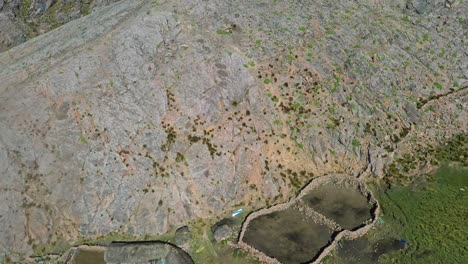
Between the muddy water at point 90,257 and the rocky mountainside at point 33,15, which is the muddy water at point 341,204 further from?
the rocky mountainside at point 33,15

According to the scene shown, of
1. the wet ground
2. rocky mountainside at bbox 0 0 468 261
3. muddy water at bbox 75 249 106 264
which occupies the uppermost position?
rocky mountainside at bbox 0 0 468 261

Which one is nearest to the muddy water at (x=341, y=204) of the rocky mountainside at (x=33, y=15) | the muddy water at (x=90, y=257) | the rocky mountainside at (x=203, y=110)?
the rocky mountainside at (x=203, y=110)

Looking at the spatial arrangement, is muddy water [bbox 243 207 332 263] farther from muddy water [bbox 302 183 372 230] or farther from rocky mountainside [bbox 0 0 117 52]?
rocky mountainside [bbox 0 0 117 52]

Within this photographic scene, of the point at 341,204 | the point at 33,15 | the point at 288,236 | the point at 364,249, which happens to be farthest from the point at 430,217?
the point at 33,15

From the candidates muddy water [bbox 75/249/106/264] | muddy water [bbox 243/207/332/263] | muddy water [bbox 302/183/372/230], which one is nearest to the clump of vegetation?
muddy water [bbox 302/183/372/230]

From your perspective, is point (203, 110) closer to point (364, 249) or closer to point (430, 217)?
point (364, 249)

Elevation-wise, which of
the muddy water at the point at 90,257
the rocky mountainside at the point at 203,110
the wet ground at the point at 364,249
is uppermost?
the rocky mountainside at the point at 203,110

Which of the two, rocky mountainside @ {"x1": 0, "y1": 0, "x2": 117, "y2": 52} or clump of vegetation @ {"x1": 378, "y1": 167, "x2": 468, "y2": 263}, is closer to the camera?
clump of vegetation @ {"x1": 378, "y1": 167, "x2": 468, "y2": 263}
